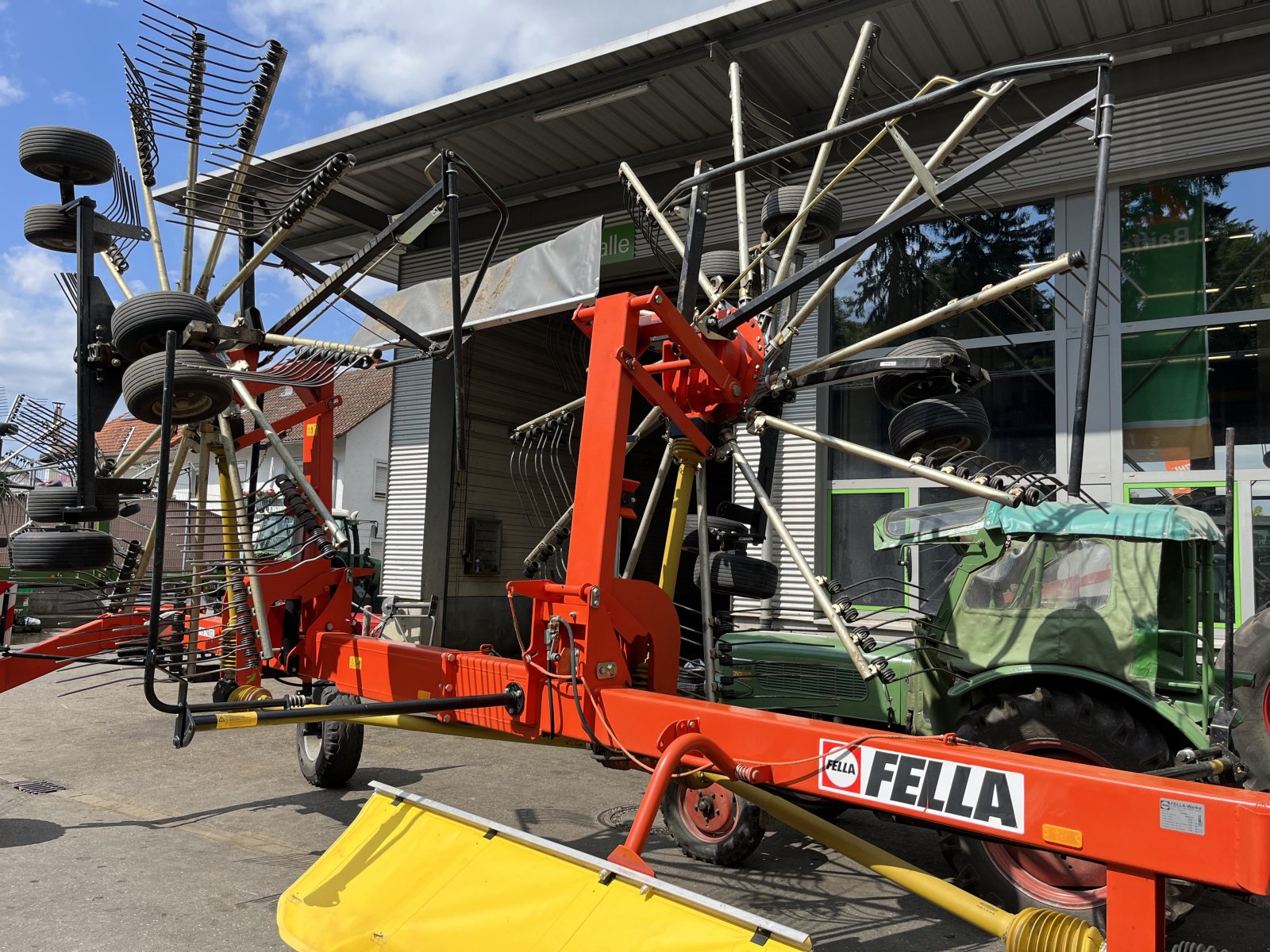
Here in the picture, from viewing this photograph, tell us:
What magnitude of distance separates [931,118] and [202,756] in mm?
9064

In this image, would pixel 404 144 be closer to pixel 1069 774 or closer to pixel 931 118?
pixel 931 118

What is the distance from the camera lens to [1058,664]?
4.64m

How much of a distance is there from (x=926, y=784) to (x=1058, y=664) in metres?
2.11

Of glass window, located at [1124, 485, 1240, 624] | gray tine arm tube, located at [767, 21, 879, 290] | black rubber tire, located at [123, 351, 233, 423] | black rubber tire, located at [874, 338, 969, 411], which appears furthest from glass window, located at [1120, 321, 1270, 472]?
black rubber tire, located at [123, 351, 233, 423]

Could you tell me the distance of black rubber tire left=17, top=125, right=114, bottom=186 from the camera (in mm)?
5082

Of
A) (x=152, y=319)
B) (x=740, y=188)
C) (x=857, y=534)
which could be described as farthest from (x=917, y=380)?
(x=857, y=534)

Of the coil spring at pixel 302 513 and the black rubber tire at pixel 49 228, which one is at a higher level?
the black rubber tire at pixel 49 228

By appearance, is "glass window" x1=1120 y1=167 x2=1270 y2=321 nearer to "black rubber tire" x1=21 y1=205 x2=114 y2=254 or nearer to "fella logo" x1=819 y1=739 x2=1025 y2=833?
"fella logo" x1=819 y1=739 x2=1025 y2=833

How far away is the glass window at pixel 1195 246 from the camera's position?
27.6 ft

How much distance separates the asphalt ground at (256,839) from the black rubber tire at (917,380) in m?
2.66

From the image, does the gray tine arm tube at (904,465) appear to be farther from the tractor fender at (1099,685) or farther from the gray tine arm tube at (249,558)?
the gray tine arm tube at (249,558)

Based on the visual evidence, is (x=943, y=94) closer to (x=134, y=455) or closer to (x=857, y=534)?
(x=134, y=455)

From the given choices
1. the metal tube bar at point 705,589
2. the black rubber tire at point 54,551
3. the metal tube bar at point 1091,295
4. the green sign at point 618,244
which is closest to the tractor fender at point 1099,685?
the metal tube bar at point 705,589

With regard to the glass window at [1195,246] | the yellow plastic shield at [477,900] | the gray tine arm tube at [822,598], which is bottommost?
the yellow plastic shield at [477,900]
